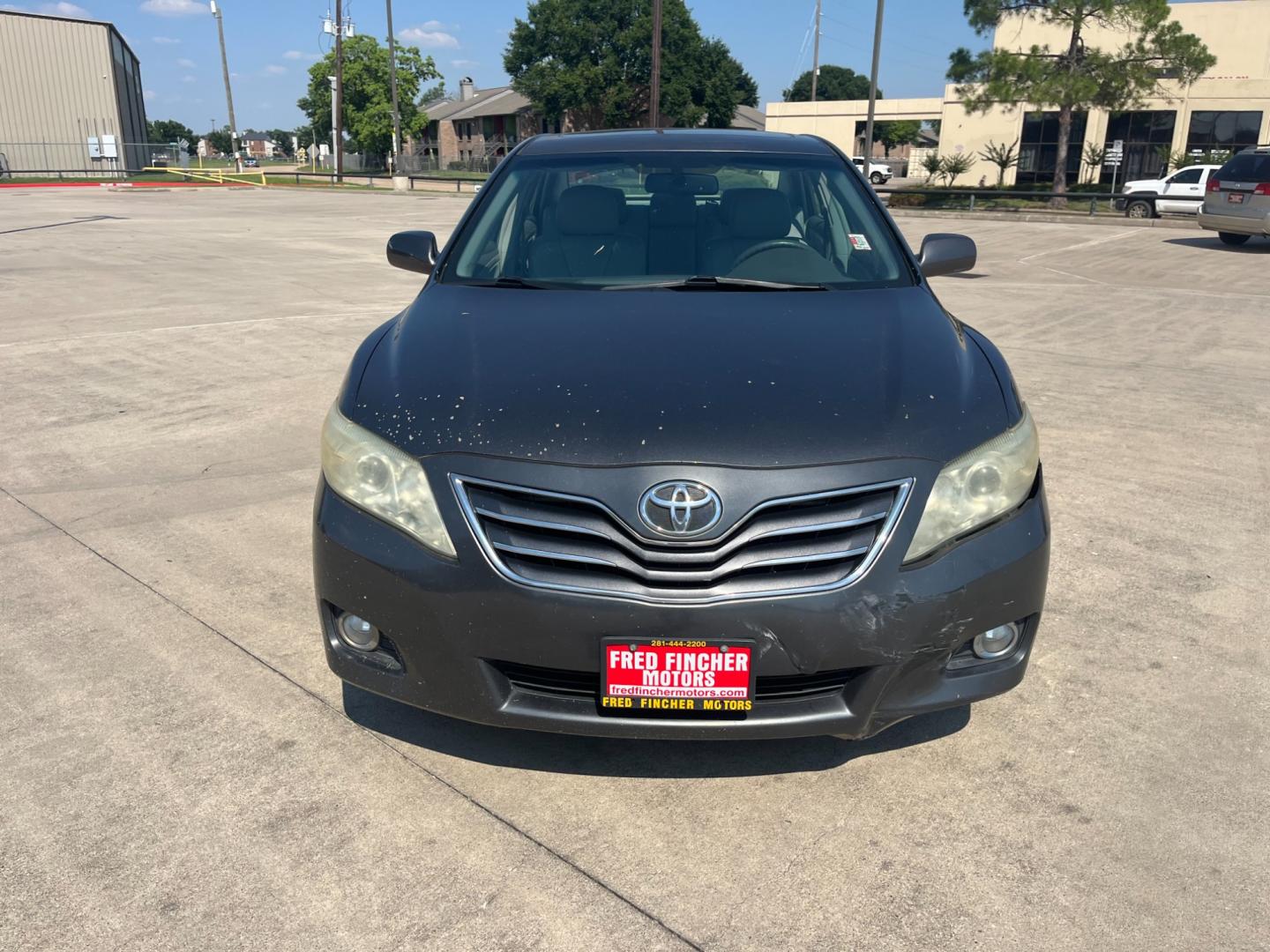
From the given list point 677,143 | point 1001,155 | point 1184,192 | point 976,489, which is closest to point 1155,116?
point 1001,155

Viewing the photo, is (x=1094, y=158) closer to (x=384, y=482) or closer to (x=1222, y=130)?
(x=1222, y=130)

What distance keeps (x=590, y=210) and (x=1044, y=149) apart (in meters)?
41.6

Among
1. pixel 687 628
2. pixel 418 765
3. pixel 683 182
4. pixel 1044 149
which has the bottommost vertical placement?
pixel 418 765

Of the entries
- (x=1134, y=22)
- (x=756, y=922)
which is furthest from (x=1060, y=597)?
(x=1134, y=22)

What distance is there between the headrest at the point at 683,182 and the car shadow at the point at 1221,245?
17.2 meters

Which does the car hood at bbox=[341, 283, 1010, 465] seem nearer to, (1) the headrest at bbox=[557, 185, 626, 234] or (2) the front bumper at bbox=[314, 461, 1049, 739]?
(2) the front bumper at bbox=[314, 461, 1049, 739]

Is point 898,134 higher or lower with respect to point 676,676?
higher

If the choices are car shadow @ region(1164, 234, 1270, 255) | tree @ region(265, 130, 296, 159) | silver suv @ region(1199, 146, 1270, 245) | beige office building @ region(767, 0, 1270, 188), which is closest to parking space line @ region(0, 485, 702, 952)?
silver suv @ region(1199, 146, 1270, 245)

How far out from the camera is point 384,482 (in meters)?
2.59

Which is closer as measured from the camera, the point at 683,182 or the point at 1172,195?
the point at 683,182

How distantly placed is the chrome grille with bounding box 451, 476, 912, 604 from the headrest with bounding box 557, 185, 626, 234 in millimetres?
1706

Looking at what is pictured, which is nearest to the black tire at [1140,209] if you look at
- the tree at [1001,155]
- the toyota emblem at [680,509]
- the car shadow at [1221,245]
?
the car shadow at [1221,245]

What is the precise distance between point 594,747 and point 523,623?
73 centimetres

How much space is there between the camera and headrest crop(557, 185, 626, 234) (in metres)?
3.86
